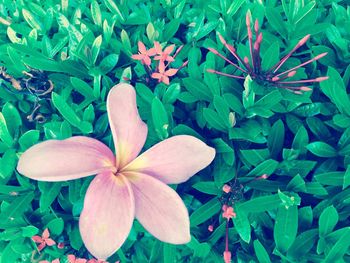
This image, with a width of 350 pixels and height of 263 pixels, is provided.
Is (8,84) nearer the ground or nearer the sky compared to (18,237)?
nearer the sky

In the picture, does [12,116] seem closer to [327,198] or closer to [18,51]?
[18,51]

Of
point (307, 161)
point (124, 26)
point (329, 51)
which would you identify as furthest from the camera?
point (124, 26)

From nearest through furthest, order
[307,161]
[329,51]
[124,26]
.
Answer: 1. [307,161]
2. [329,51]
3. [124,26]

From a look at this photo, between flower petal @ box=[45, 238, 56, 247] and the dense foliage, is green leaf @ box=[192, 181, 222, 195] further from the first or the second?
flower petal @ box=[45, 238, 56, 247]

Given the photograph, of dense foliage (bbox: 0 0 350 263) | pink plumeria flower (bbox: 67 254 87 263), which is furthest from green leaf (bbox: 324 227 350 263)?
pink plumeria flower (bbox: 67 254 87 263)

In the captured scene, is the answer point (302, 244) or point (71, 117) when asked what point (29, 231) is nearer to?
point (71, 117)

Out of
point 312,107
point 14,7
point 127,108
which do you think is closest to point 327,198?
point 312,107

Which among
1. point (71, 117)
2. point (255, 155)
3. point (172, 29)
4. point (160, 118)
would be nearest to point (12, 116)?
point (71, 117)

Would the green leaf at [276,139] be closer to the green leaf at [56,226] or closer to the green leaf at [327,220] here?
the green leaf at [327,220]
